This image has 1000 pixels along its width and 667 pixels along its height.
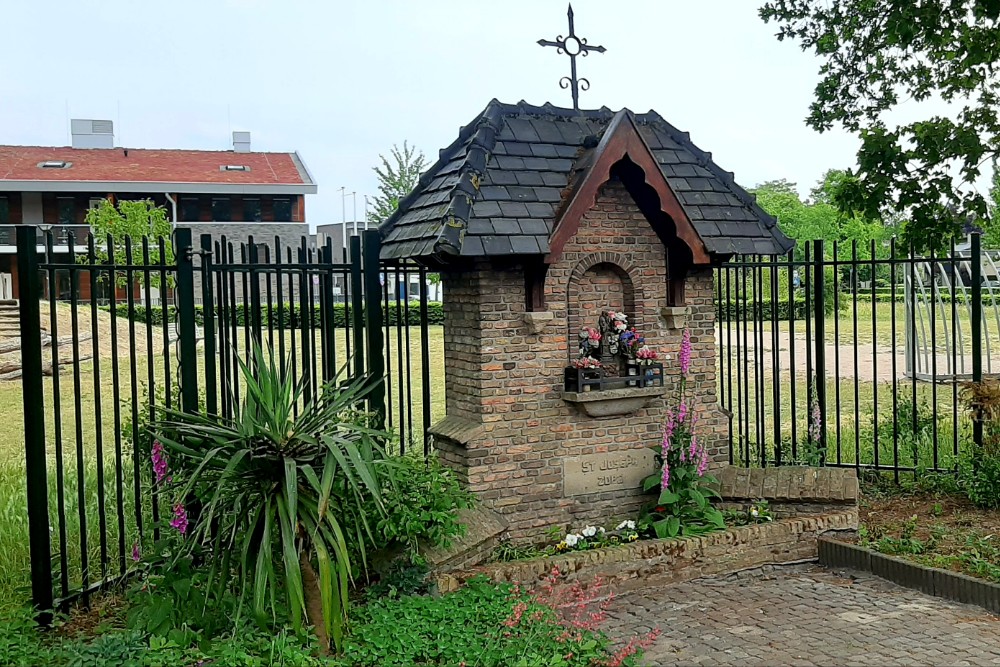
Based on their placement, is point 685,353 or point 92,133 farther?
point 92,133

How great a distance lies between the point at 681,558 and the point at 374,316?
9.58ft

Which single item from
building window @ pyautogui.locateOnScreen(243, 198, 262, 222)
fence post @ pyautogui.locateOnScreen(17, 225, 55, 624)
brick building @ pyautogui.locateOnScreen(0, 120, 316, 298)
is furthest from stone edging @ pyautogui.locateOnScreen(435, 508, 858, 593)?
building window @ pyautogui.locateOnScreen(243, 198, 262, 222)

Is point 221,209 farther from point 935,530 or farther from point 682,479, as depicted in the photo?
point 935,530

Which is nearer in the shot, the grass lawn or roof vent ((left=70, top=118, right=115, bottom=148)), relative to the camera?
the grass lawn

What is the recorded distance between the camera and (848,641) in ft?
18.7

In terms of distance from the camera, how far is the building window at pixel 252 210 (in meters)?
38.9

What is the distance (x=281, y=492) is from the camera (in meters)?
5.23

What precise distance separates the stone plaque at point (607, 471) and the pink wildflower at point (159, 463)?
9.75ft

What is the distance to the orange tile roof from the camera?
1463 inches

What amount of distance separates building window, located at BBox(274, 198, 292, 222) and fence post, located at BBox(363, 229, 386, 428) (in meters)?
33.6

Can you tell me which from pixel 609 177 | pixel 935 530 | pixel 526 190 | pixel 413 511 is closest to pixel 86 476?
pixel 413 511

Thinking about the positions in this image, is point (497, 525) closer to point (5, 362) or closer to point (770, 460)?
point (770, 460)

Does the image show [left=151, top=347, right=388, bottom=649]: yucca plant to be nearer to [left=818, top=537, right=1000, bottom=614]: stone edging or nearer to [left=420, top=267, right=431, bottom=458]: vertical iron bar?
[left=420, top=267, right=431, bottom=458]: vertical iron bar

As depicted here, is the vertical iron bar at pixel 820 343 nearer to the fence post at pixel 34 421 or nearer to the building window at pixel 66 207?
the fence post at pixel 34 421
